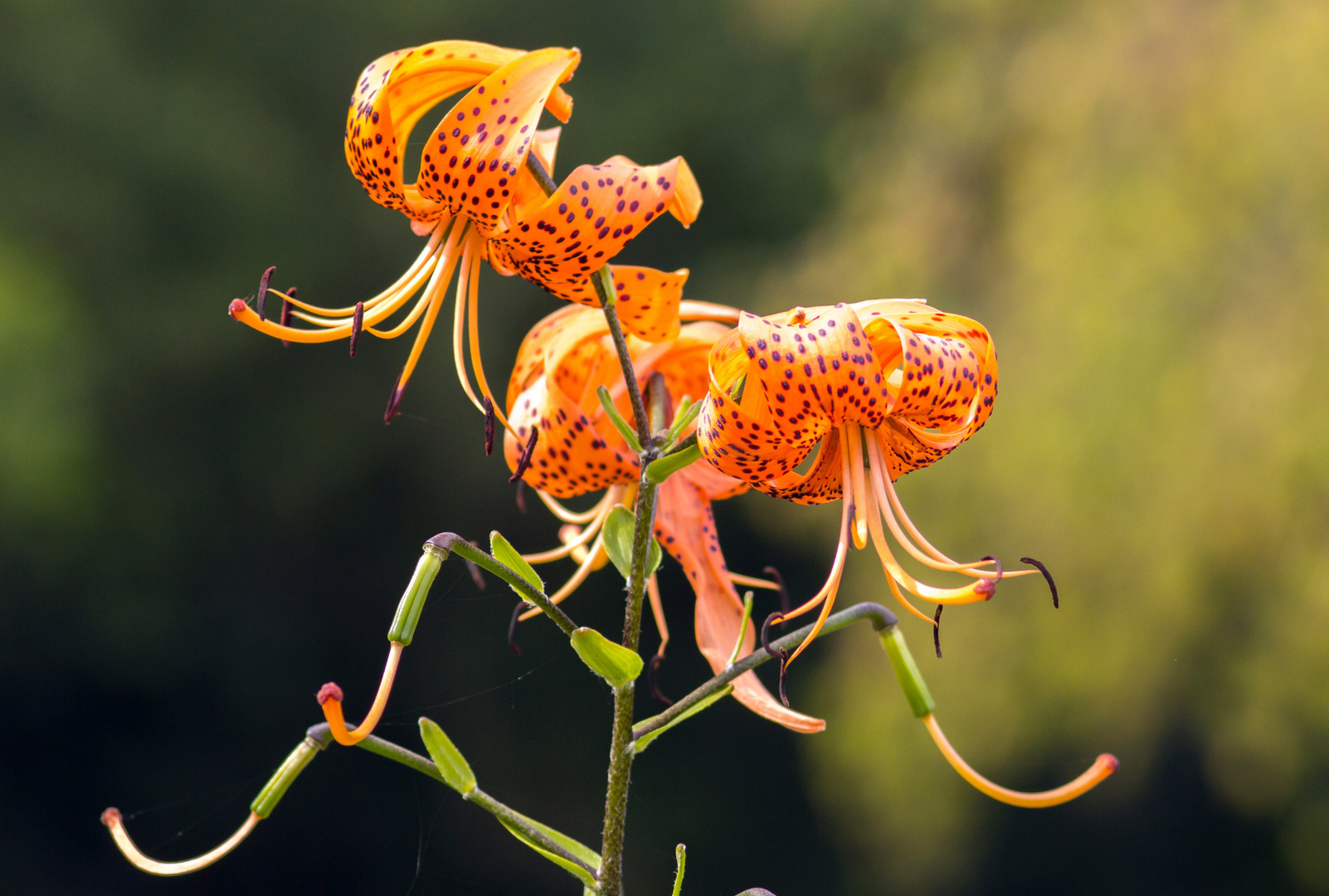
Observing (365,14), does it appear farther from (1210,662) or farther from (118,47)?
(1210,662)

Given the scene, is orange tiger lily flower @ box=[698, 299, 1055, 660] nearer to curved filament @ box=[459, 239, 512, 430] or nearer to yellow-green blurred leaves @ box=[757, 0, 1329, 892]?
curved filament @ box=[459, 239, 512, 430]

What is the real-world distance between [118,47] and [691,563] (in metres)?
→ 4.95

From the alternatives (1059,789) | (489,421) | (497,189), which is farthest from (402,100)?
(1059,789)

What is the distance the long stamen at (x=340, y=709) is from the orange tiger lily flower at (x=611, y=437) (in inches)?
8.6

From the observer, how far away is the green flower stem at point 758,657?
62 cm

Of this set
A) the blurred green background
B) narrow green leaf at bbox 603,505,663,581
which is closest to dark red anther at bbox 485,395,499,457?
narrow green leaf at bbox 603,505,663,581

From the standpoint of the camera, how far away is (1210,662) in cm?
396

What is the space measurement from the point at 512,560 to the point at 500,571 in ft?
0.15

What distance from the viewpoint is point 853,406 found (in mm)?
613

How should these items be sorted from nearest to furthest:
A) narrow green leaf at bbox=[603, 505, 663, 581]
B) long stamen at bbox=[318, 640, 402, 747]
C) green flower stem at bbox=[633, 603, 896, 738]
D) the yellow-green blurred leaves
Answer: long stamen at bbox=[318, 640, 402, 747]
green flower stem at bbox=[633, 603, 896, 738]
narrow green leaf at bbox=[603, 505, 663, 581]
the yellow-green blurred leaves

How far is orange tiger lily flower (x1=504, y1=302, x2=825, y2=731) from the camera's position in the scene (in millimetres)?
768

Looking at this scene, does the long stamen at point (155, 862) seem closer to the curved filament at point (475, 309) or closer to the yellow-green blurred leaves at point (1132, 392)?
the curved filament at point (475, 309)

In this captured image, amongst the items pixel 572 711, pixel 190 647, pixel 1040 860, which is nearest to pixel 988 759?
pixel 1040 860

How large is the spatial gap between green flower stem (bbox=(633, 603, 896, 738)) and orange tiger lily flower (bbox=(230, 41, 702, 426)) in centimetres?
21
